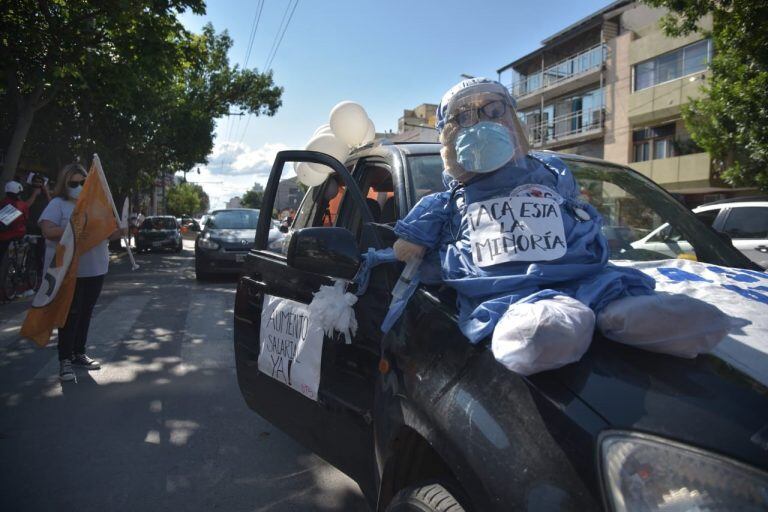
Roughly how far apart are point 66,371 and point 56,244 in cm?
111

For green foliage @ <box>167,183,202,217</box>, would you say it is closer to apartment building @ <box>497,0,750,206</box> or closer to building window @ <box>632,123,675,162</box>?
apartment building @ <box>497,0,750,206</box>

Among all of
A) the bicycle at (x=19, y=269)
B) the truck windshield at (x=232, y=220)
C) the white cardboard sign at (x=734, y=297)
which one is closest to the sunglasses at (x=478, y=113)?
the white cardboard sign at (x=734, y=297)

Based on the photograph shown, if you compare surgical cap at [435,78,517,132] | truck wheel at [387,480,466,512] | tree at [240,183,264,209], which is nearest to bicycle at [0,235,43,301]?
surgical cap at [435,78,517,132]

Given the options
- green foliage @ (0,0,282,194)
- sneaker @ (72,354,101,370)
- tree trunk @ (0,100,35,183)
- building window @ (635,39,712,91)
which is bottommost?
sneaker @ (72,354,101,370)

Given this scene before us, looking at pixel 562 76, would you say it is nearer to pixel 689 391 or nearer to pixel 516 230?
pixel 516 230

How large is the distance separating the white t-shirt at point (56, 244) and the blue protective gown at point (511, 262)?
13.2 feet

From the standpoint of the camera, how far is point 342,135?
4.59 meters

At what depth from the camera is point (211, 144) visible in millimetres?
23359

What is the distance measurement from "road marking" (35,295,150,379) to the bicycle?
1666 millimetres

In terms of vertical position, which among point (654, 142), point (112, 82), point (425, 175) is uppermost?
point (112, 82)

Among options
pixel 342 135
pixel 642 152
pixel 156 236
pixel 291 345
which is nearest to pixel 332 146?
pixel 342 135

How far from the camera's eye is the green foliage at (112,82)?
1091 cm

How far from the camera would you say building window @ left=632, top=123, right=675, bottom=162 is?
2638 cm

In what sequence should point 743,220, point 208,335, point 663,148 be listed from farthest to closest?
point 663,148
point 743,220
point 208,335
